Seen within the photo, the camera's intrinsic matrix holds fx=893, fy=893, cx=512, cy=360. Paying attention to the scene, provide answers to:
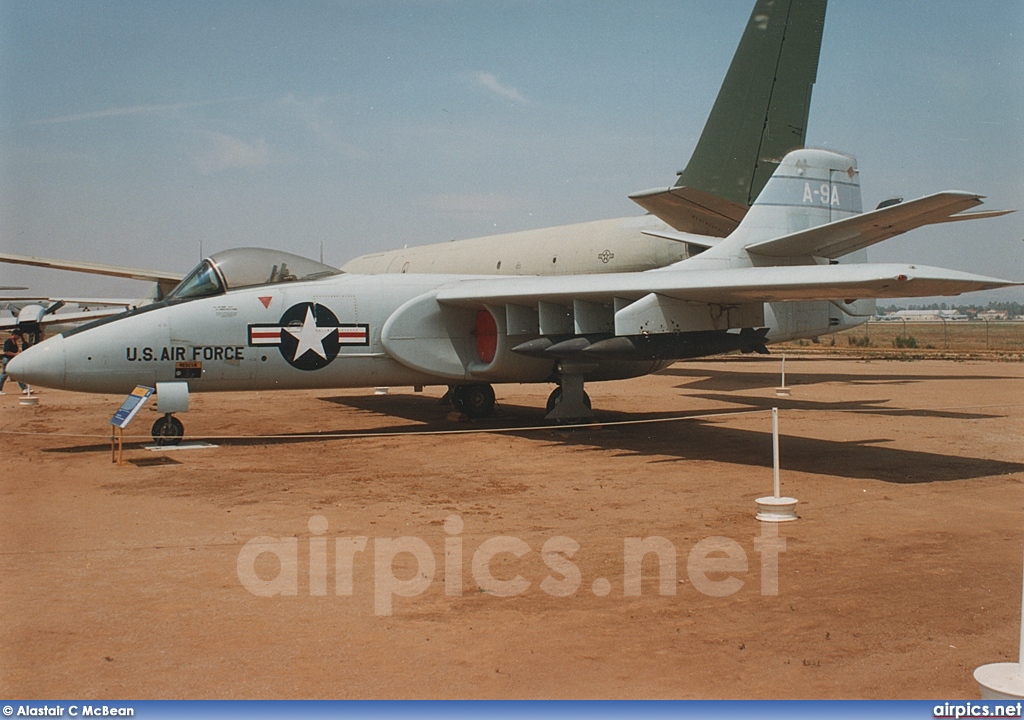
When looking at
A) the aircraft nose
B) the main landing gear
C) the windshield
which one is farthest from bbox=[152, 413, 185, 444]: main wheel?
the main landing gear

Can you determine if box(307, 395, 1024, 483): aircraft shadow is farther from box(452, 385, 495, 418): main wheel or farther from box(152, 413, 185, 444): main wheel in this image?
box(152, 413, 185, 444): main wheel

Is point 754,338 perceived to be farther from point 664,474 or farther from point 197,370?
point 197,370

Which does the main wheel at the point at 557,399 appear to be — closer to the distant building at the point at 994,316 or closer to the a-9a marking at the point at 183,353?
the a-9a marking at the point at 183,353

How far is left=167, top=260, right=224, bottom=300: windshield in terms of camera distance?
12.1 meters

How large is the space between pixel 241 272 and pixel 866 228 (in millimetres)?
8698

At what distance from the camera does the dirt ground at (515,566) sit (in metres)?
4.31

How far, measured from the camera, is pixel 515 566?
6.21 m

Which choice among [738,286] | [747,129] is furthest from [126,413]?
[747,129]

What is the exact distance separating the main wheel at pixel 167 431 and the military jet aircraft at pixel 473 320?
2 centimetres

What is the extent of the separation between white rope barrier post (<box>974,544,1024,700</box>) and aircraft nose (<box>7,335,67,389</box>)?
10.9 meters

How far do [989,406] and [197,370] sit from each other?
13668 mm

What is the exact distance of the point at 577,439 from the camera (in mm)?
12641

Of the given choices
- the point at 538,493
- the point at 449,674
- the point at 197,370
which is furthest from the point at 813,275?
the point at 197,370

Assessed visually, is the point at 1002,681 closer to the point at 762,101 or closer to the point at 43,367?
the point at 43,367
